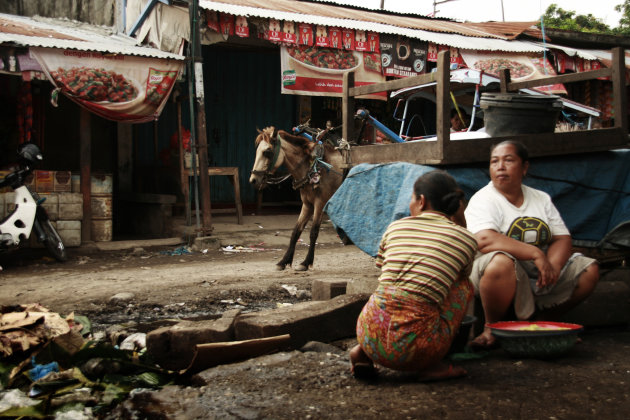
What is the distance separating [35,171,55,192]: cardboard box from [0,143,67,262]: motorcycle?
566mm

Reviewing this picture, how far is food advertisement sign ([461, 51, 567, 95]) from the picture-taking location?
11516mm

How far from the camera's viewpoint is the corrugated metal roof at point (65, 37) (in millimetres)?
7887

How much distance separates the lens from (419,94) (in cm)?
853

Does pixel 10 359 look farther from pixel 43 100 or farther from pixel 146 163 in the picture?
pixel 146 163

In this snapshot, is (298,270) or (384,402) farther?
(298,270)

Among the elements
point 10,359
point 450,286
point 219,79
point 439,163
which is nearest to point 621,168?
point 439,163

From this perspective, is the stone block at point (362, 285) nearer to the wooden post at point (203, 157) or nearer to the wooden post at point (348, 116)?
the wooden post at point (348, 116)

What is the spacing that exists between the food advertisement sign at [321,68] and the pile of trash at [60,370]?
21.6 ft

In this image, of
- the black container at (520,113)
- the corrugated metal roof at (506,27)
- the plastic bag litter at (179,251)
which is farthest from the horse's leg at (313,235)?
the corrugated metal roof at (506,27)

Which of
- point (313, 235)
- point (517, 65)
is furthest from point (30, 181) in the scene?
point (517, 65)

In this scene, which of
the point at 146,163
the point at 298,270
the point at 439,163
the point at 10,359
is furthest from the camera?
the point at 146,163

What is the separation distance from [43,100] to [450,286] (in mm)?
9038

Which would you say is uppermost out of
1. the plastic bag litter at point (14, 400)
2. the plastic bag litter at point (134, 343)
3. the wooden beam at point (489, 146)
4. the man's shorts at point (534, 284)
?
the wooden beam at point (489, 146)

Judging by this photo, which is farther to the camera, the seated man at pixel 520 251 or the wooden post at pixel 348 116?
the wooden post at pixel 348 116
